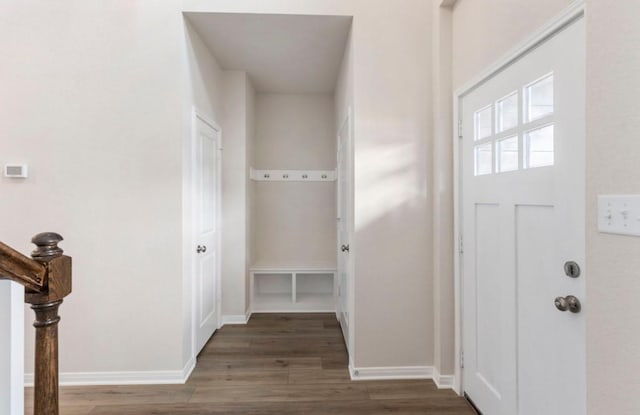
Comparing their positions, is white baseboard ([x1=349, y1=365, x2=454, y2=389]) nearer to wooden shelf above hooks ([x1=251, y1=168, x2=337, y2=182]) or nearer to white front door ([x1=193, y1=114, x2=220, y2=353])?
white front door ([x1=193, y1=114, x2=220, y2=353])

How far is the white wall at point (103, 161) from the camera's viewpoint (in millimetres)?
2262

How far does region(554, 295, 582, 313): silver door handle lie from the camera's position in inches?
48.7

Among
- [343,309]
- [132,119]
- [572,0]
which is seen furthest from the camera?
[343,309]

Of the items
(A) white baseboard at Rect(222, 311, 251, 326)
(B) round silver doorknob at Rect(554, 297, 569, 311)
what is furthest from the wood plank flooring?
(B) round silver doorknob at Rect(554, 297, 569, 311)

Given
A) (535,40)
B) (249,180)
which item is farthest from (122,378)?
(535,40)

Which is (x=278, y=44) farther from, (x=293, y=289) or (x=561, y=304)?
(x=561, y=304)

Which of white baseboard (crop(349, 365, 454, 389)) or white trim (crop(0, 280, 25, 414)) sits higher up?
white trim (crop(0, 280, 25, 414))

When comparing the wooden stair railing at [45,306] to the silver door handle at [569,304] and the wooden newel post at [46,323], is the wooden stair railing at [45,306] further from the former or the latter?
the silver door handle at [569,304]

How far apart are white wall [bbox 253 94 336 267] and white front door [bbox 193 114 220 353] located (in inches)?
33.3

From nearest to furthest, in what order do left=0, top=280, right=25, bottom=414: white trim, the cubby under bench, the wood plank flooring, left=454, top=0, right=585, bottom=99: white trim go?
left=0, top=280, right=25, bottom=414: white trim → left=454, top=0, right=585, bottom=99: white trim → the wood plank flooring → the cubby under bench

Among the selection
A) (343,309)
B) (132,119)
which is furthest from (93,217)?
(343,309)

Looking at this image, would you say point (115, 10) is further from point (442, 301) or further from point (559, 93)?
point (442, 301)

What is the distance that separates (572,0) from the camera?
1229mm

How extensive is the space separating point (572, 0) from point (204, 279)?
294 cm
